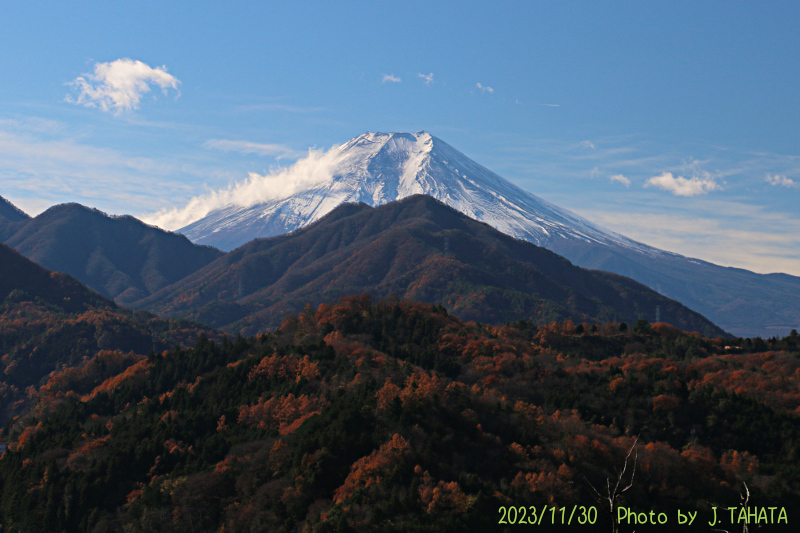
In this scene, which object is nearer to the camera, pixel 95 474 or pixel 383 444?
pixel 383 444

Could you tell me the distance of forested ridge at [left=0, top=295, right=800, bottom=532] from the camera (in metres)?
60.3

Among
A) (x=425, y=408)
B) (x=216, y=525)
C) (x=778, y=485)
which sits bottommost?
(x=216, y=525)

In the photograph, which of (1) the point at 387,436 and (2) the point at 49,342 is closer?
(1) the point at 387,436

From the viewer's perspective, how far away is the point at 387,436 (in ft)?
217

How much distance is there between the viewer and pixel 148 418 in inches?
3369

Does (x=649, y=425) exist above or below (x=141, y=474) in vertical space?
above

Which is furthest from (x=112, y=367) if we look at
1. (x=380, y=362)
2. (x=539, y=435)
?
(x=539, y=435)

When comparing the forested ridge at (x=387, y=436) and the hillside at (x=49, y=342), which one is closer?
the forested ridge at (x=387, y=436)

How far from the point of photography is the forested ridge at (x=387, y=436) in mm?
60312

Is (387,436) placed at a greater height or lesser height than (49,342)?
greater

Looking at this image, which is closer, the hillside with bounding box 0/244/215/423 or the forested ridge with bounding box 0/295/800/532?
the forested ridge with bounding box 0/295/800/532

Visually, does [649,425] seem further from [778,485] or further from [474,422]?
[474,422]

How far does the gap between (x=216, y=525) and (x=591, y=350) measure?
7703 cm

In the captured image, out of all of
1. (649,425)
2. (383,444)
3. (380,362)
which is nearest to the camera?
(383,444)
